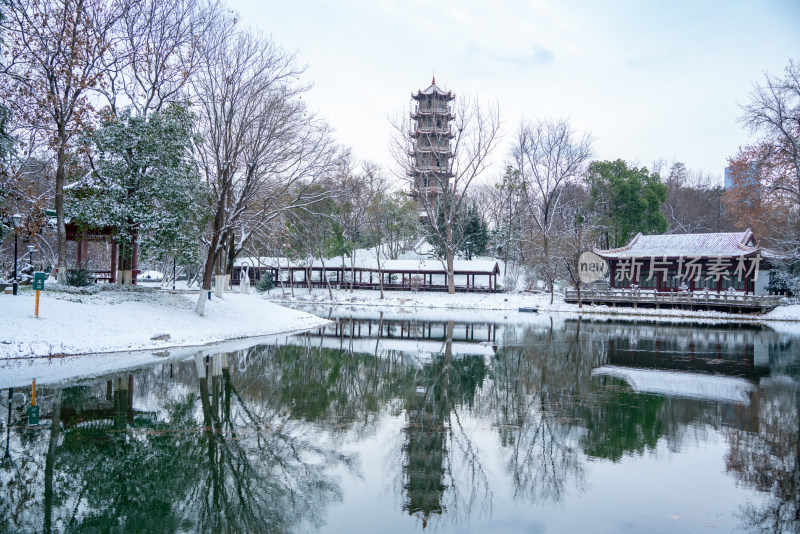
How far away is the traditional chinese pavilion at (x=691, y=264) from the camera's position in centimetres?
3816

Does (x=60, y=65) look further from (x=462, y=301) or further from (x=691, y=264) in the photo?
(x=691, y=264)

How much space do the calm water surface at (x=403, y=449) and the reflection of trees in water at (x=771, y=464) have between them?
3cm

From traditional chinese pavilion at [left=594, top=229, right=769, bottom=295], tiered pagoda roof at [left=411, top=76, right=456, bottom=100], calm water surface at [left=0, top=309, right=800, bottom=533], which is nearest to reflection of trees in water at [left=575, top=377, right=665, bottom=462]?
calm water surface at [left=0, top=309, right=800, bottom=533]

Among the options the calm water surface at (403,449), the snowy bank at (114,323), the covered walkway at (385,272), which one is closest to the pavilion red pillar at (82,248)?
the snowy bank at (114,323)

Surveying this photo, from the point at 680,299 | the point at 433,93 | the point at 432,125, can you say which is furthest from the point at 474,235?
the point at 680,299

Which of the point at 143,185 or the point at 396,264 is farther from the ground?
the point at 143,185

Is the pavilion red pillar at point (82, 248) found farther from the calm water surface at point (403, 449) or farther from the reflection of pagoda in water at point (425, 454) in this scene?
the reflection of pagoda in water at point (425, 454)

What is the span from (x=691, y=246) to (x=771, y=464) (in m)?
37.5

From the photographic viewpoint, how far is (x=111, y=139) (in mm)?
18578

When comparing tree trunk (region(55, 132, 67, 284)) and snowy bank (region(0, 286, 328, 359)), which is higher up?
tree trunk (region(55, 132, 67, 284))

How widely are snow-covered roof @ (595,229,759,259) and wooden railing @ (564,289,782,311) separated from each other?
10.1 feet

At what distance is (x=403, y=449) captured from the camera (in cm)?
764

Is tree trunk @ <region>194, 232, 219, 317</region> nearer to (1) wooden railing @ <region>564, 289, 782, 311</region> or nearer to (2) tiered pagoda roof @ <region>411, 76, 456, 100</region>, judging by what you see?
(1) wooden railing @ <region>564, 289, 782, 311</region>

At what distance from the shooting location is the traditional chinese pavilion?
38.2 meters
